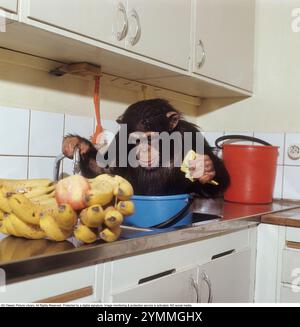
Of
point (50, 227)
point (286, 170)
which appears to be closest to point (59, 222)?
point (50, 227)

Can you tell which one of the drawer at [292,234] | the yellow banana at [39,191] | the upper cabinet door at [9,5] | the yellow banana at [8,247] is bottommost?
the drawer at [292,234]

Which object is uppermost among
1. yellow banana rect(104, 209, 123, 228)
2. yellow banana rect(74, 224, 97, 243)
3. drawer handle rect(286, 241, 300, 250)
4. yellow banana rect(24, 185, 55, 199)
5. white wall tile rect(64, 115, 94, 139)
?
white wall tile rect(64, 115, 94, 139)

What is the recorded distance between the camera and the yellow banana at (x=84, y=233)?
32.3 inches

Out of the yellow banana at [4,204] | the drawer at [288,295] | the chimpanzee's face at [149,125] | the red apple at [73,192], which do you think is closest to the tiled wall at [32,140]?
the chimpanzee's face at [149,125]

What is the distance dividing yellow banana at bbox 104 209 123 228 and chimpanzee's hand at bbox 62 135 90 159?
45cm

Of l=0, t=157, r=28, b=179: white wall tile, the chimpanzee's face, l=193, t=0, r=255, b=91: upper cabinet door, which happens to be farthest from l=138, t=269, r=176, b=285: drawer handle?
l=193, t=0, r=255, b=91: upper cabinet door

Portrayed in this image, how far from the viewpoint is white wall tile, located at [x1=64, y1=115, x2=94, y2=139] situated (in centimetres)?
141

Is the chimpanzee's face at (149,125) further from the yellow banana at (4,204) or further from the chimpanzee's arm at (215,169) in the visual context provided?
the yellow banana at (4,204)

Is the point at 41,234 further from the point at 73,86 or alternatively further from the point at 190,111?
the point at 190,111

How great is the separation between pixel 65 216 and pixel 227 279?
63cm

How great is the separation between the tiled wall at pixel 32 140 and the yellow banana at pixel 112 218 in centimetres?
52

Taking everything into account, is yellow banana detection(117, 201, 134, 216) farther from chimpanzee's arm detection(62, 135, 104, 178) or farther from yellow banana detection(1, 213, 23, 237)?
chimpanzee's arm detection(62, 135, 104, 178)
